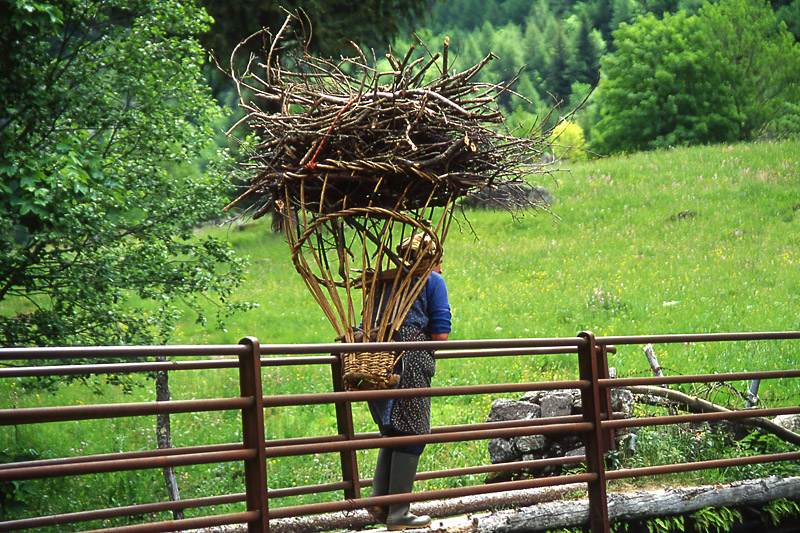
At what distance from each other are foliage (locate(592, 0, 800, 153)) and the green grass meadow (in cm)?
1858

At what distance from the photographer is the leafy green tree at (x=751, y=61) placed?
4644cm

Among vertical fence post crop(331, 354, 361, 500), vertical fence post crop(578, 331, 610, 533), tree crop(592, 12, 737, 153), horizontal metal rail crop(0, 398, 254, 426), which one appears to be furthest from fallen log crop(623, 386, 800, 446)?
tree crop(592, 12, 737, 153)

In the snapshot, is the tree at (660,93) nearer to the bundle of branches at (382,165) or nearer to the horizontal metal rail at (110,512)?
the bundle of branches at (382,165)

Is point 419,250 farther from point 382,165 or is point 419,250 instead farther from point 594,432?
point 594,432

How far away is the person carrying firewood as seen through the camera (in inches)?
184

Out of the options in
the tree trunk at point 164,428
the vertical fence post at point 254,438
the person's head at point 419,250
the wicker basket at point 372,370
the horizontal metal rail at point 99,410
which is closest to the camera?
the horizontal metal rail at point 99,410

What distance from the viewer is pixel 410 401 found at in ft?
15.3

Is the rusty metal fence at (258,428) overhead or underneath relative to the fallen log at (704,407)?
overhead

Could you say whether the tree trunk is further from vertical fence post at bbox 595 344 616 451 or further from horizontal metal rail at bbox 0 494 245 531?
vertical fence post at bbox 595 344 616 451

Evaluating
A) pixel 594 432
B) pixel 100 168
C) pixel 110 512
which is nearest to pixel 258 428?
pixel 110 512

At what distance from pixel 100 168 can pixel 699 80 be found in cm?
4482

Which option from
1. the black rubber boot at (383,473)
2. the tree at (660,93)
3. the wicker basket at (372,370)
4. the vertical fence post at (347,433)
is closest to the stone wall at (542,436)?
the vertical fence post at (347,433)

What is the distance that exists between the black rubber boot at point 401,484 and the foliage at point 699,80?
142 ft

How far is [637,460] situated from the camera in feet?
22.2
